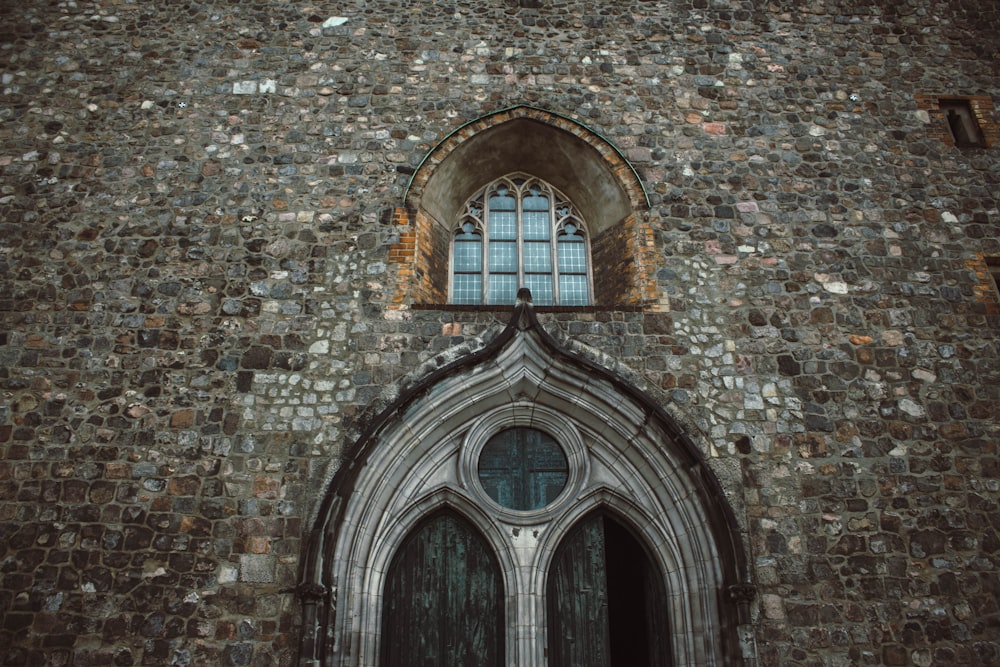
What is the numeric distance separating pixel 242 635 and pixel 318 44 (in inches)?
239

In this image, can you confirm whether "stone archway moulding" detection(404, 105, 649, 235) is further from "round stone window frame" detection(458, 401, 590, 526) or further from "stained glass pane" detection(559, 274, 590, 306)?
"round stone window frame" detection(458, 401, 590, 526)

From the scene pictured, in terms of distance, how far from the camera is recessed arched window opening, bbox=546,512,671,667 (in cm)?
617

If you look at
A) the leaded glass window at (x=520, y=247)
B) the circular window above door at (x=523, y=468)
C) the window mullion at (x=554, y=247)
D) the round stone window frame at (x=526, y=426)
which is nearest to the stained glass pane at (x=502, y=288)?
the leaded glass window at (x=520, y=247)

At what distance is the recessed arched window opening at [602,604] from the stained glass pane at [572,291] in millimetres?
2226

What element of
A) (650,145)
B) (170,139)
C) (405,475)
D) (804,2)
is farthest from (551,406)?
(804,2)

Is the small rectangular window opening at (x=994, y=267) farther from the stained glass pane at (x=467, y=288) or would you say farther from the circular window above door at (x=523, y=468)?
the stained glass pane at (x=467, y=288)

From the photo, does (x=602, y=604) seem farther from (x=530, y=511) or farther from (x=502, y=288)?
(x=502, y=288)

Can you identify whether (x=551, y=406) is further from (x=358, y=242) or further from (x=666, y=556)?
(x=358, y=242)

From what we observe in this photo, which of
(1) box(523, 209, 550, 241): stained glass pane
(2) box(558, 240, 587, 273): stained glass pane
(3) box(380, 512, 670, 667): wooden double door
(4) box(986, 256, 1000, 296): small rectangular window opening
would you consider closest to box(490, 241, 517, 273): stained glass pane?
(1) box(523, 209, 550, 241): stained glass pane

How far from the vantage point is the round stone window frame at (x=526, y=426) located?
6.43 metres

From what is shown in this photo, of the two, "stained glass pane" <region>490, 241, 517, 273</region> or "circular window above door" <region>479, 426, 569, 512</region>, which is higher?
"stained glass pane" <region>490, 241, 517, 273</region>

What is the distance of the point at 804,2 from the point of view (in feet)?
28.5

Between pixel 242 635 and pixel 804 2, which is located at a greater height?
pixel 804 2

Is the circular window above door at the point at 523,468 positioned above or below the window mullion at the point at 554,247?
below
